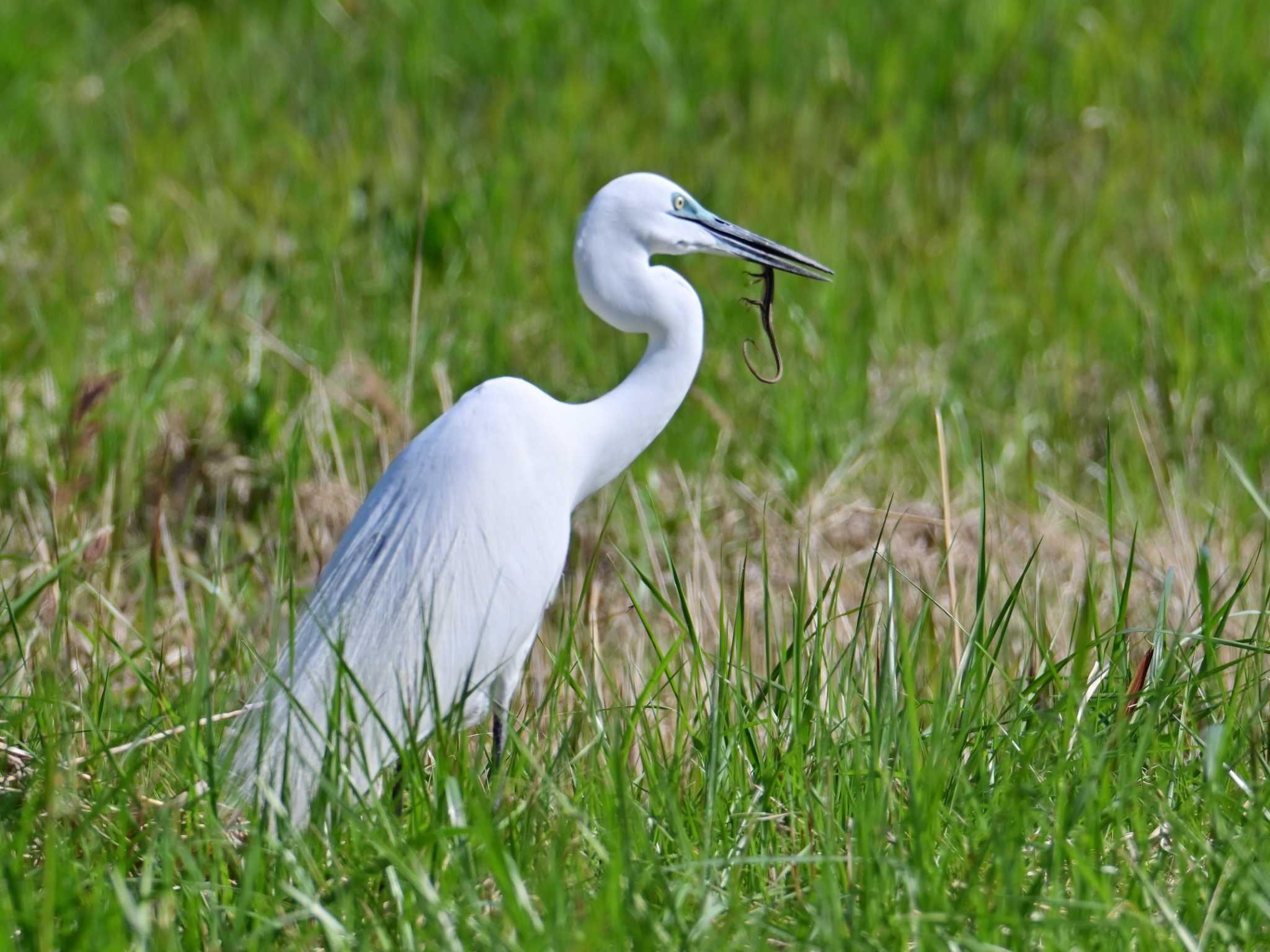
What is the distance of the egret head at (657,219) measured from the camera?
6.31 feet

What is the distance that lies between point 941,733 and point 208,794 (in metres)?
0.75

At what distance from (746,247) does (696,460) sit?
120 centimetres

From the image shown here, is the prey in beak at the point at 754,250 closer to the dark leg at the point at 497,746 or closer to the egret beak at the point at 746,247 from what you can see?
the egret beak at the point at 746,247

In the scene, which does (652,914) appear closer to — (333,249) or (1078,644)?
(1078,644)

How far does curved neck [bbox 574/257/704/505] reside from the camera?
6.32 ft

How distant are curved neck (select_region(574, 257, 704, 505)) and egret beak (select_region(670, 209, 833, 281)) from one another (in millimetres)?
85

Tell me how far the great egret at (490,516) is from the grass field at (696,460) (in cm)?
12

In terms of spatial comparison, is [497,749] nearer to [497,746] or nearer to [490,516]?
[497,746]

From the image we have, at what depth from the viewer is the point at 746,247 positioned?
2055mm

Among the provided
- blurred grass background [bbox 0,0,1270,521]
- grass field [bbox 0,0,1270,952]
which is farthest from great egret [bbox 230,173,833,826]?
blurred grass background [bbox 0,0,1270,521]

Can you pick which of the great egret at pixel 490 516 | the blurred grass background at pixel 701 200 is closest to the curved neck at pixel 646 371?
the great egret at pixel 490 516

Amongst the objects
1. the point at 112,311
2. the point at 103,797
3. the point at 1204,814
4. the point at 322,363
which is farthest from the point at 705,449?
the point at 103,797

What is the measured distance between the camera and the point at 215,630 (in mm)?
2451

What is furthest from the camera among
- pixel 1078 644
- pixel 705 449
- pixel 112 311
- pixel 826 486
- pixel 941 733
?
pixel 112 311
